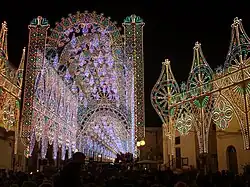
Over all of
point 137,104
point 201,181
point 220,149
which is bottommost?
point 201,181

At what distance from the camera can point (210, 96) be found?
20047mm

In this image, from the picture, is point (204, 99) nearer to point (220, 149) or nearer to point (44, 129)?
point (220, 149)

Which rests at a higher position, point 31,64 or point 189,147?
point 31,64

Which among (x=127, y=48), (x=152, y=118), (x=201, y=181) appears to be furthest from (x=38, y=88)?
(x=152, y=118)

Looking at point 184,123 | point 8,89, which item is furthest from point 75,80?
point 184,123

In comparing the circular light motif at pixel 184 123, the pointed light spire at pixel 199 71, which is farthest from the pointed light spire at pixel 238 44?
the circular light motif at pixel 184 123

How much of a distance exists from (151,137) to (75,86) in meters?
14.4

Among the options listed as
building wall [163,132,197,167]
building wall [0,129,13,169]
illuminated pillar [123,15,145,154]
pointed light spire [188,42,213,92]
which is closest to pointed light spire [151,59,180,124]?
pointed light spire [188,42,213,92]

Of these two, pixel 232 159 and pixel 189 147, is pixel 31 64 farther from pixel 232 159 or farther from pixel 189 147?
pixel 189 147

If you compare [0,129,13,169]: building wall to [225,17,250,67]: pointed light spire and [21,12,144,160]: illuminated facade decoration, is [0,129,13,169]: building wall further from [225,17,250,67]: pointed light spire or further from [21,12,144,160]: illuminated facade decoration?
[225,17,250,67]: pointed light spire

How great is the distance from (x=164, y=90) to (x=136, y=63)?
5331 millimetres

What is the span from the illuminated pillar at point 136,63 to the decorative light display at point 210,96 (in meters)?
4.20

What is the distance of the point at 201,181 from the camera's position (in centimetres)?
916

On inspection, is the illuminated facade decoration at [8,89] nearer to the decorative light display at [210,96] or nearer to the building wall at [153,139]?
the decorative light display at [210,96]
